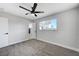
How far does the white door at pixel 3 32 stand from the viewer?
10.8 feet

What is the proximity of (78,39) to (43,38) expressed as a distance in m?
2.69

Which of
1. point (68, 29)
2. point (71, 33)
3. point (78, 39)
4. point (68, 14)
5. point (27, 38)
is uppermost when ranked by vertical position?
point (68, 14)

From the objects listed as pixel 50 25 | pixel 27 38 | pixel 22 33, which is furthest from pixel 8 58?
pixel 27 38

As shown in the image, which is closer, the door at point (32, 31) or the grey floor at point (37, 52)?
the grey floor at point (37, 52)

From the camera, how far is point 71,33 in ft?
9.93

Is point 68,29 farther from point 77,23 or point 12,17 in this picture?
point 12,17

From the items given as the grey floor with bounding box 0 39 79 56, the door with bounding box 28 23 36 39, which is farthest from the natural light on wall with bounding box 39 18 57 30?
the grey floor with bounding box 0 39 79 56

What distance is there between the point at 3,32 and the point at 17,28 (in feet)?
3.68

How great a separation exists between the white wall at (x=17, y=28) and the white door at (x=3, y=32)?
0.96 feet

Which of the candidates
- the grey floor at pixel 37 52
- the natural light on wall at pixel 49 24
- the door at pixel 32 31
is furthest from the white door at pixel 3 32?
the natural light on wall at pixel 49 24

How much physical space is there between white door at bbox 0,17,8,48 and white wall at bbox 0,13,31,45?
11.6 inches

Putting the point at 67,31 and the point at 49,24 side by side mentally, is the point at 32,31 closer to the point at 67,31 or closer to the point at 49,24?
the point at 49,24

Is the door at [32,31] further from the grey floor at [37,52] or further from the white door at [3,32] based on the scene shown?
the grey floor at [37,52]

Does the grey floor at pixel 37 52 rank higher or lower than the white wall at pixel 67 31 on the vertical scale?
lower
